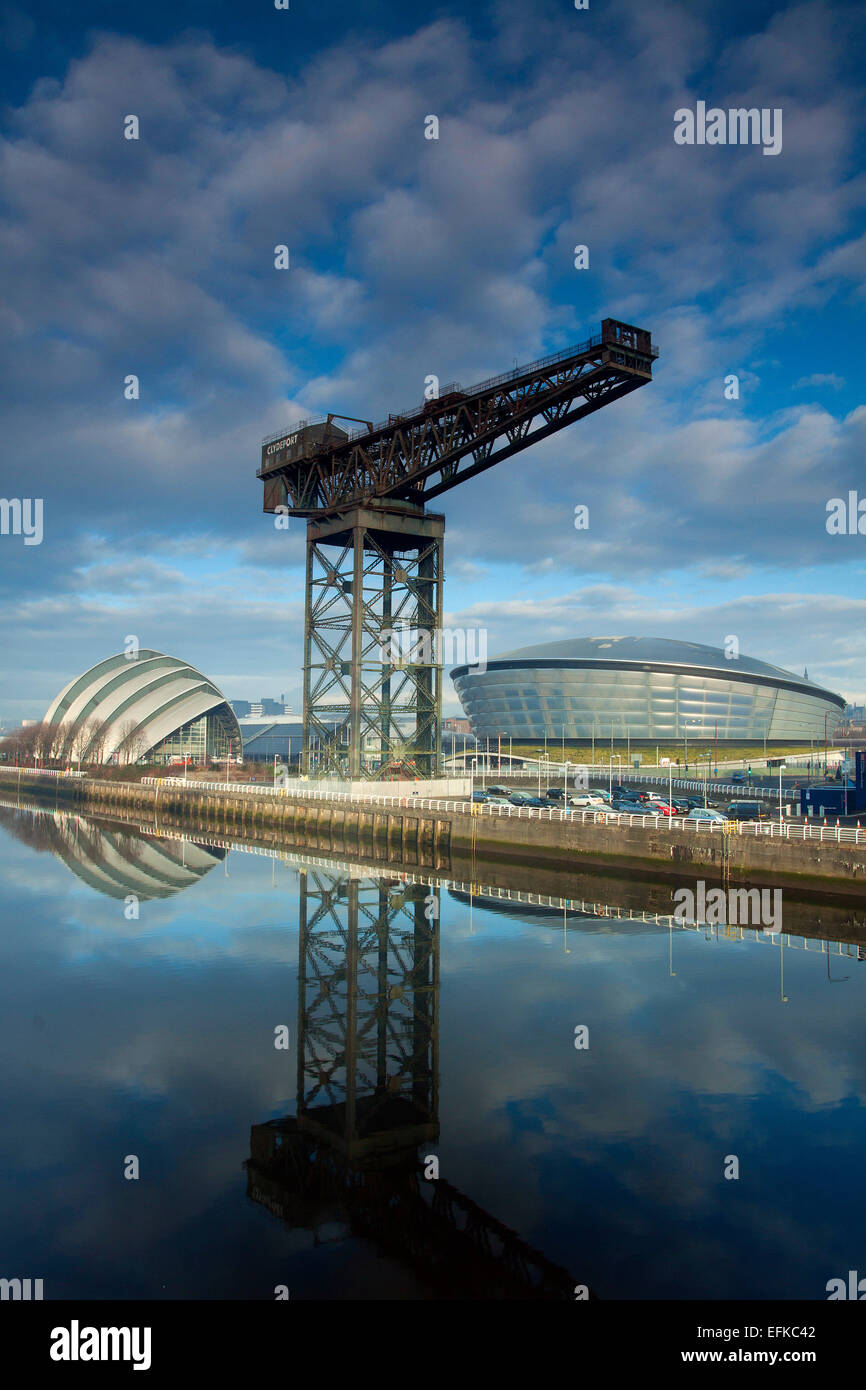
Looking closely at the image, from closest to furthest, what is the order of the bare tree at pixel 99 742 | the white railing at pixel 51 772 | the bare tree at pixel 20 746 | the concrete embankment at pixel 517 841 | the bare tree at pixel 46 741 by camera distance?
the concrete embankment at pixel 517 841
the white railing at pixel 51 772
the bare tree at pixel 99 742
the bare tree at pixel 46 741
the bare tree at pixel 20 746

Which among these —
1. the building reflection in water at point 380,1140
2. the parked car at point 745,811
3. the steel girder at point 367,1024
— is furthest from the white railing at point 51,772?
the building reflection in water at point 380,1140

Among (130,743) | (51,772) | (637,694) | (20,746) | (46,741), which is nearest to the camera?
(51,772)

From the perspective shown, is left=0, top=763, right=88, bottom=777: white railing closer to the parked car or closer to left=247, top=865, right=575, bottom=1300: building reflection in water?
the parked car

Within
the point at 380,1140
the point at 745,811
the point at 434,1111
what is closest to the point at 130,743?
the point at 745,811

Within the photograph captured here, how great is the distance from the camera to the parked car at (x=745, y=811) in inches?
1970

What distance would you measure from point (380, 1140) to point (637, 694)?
109 metres

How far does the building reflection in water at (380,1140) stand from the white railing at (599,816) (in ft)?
49.2

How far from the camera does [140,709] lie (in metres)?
112

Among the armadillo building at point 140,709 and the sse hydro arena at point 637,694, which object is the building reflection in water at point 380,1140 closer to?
the armadillo building at point 140,709

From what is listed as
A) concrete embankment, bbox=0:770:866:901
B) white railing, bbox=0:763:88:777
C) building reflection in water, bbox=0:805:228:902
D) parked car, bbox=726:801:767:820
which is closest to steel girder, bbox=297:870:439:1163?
concrete embankment, bbox=0:770:866:901

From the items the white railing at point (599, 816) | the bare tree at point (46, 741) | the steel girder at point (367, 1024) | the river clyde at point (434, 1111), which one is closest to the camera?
the river clyde at point (434, 1111)

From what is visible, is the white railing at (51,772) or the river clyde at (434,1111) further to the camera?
the white railing at (51,772)

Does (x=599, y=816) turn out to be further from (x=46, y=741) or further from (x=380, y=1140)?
(x=46, y=741)
